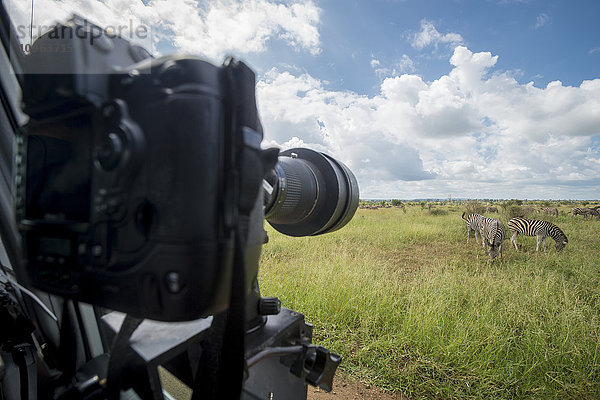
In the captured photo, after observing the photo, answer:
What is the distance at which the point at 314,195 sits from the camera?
1189mm

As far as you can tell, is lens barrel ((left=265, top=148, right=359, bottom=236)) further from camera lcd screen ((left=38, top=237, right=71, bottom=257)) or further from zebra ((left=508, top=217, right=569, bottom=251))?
zebra ((left=508, top=217, right=569, bottom=251))

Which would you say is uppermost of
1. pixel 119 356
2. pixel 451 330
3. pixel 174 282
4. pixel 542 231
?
pixel 174 282

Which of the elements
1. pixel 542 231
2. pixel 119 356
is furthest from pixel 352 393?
pixel 542 231

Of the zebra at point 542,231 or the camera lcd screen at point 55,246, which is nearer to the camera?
the camera lcd screen at point 55,246

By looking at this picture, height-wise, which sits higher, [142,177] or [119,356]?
[142,177]

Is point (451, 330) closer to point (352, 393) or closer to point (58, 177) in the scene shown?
point (352, 393)

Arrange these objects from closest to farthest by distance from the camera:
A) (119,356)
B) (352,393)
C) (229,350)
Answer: (229,350)
(119,356)
(352,393)

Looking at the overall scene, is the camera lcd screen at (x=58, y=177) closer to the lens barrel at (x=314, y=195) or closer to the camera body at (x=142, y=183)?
the camera body at (x=142, y=183)

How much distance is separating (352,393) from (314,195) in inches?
89.0

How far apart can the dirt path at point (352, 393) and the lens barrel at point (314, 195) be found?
1.98 m

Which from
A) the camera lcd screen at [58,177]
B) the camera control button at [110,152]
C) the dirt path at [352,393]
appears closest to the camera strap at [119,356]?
the camera lcd screen at [58,177]

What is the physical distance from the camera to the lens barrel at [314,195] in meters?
1.11

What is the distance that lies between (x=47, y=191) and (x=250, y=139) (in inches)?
16.2

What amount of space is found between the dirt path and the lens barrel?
1.98 m
